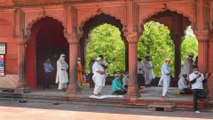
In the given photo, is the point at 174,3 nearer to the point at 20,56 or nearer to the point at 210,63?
the point at 210,63

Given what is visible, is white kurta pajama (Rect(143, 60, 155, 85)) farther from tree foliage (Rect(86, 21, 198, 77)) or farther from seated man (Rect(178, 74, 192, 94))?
tree foliage (Rect(86, 21, 198, 77))

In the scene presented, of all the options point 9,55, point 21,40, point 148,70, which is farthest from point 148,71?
point 9,55

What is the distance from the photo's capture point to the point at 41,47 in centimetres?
1948

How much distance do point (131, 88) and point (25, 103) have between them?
431cm

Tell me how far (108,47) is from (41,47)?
2682 centimetres

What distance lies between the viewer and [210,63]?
13.4 meters

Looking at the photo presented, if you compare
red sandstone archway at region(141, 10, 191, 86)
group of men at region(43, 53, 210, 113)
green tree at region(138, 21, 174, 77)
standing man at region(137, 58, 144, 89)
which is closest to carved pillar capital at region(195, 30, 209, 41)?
group of men at region(43, 53, 210, 113)

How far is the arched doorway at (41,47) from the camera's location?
58.8 feet

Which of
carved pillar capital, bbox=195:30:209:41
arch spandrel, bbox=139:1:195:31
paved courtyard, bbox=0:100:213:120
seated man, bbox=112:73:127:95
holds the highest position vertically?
arch spandrel, bbox=139:1:195:31

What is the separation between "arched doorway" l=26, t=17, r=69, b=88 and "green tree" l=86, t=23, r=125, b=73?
24715 millimetres

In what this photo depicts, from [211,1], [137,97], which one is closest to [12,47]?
[137,97]

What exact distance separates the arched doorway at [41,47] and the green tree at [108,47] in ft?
81.1

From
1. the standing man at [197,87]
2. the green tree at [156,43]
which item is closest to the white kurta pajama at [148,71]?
the standing man at [197,87]

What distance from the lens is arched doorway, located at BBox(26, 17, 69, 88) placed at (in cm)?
1792
